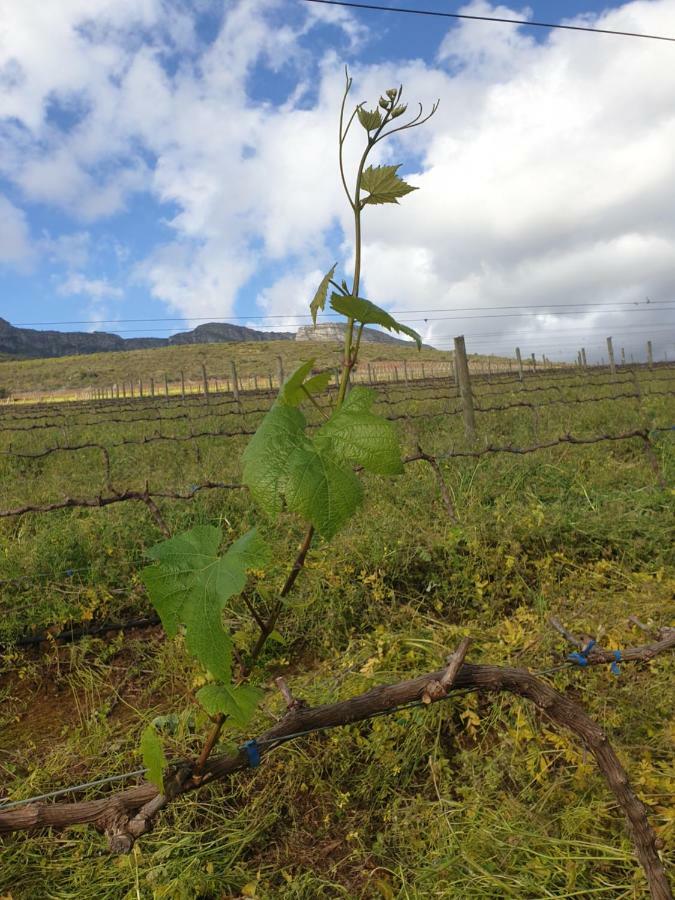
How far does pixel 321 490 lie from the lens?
78cm

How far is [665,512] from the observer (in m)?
4.41

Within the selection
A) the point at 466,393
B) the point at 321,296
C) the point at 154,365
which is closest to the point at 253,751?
the point at 321,296

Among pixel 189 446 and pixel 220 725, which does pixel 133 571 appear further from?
pixel 189 446

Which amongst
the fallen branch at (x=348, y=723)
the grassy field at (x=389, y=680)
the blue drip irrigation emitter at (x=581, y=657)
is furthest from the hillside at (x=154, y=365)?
the fallen branch at (x=348, y=723)

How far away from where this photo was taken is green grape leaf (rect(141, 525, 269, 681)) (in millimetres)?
884

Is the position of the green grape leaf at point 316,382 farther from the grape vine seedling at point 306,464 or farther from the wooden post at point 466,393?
the wooden post at point 466,393

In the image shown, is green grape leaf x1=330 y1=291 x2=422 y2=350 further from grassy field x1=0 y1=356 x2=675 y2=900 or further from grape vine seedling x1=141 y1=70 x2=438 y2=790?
grassy field x1=0 y1=356 x2=675 y2=900

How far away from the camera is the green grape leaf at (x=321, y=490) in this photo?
0.76 m

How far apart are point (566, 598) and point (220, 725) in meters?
3.05

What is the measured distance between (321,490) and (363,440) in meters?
0.09

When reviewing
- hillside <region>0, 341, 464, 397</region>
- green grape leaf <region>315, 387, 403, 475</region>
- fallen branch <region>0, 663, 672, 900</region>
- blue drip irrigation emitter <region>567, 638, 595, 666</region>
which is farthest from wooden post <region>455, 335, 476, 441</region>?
hillside <region>0, 341, 464, 397</region>

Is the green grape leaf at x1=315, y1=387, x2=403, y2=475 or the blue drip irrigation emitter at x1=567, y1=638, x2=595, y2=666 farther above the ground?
the green grape leaf at x1=315, y1=387, x2=403, y2=475

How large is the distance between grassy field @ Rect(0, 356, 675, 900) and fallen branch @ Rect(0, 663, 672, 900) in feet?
0.73

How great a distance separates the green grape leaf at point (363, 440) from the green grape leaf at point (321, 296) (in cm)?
15
